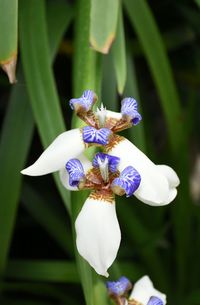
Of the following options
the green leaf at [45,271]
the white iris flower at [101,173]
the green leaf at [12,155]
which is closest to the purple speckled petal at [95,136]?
the white iris flower at [101,173]

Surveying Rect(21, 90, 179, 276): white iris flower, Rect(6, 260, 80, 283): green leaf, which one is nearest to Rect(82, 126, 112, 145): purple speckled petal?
Rect(21, 90, 179, 276): white iris flower

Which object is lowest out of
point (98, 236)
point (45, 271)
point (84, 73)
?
point (45, 271)

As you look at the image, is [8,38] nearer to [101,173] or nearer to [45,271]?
[101,173]

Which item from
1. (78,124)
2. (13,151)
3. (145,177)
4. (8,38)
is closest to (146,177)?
(145,177)

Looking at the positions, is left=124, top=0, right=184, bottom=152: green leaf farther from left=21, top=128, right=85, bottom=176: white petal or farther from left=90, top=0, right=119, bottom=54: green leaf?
left=21, top=128, right=85, bottom=176: white petal

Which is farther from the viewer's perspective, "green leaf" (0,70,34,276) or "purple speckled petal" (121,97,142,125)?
"green leaf" (0,70,34,276)

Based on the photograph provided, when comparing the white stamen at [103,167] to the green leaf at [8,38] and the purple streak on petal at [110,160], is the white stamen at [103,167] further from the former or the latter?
the green leaf at [8,38]

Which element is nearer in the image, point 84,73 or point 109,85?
point 84,73

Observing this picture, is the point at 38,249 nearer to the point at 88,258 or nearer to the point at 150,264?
the point at 150,264

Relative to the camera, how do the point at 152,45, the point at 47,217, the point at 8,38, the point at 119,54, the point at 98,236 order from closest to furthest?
the point at 98,236 < the point at 8,38 < the point at 119,54 < the point at 152,45 < the point at 47,217
